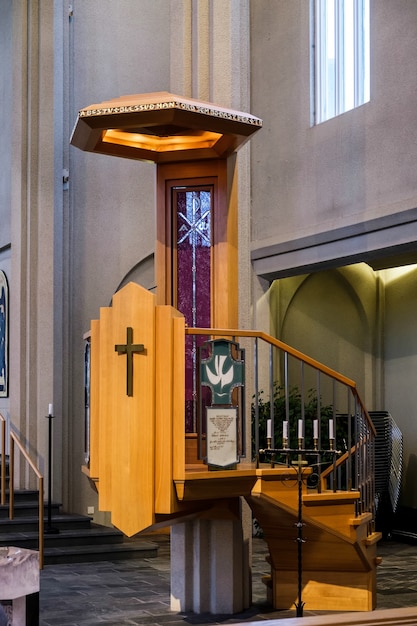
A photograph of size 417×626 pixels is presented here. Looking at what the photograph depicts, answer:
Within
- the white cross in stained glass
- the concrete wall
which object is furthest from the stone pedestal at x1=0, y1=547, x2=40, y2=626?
the concrete wall

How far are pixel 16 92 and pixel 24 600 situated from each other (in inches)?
420

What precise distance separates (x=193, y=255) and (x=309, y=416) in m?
4.04

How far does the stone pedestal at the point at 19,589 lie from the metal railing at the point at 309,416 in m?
4.22

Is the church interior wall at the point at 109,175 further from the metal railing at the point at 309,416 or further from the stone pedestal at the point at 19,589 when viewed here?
the stone pedestal at the point at 19,589

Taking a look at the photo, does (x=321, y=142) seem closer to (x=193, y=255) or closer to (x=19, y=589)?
(x=193, y=255)

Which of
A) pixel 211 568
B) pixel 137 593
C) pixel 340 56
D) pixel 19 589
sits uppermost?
pixel 340 56

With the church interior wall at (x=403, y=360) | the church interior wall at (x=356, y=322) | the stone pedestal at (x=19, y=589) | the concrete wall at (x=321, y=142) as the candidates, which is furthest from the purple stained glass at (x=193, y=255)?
the stone pedestal at (x=19, y=589)

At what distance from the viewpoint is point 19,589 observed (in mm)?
2217

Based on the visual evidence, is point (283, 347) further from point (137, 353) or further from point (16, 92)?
point (16, 92)

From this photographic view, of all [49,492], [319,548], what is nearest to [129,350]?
[319,548]

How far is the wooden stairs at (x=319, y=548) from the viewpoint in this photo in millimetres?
6965

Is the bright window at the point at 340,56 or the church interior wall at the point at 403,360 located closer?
the bright window at the point at 340,56

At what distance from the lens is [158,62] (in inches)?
484

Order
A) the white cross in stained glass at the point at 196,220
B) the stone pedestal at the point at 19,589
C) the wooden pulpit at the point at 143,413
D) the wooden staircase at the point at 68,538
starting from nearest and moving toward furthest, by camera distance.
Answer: the stone pedestal at the point at 19,589, the wooden pulpit at the point at 143,413, the white cross in stained glass at the point at 196,220, the wooden staircase at the point at 68,538
